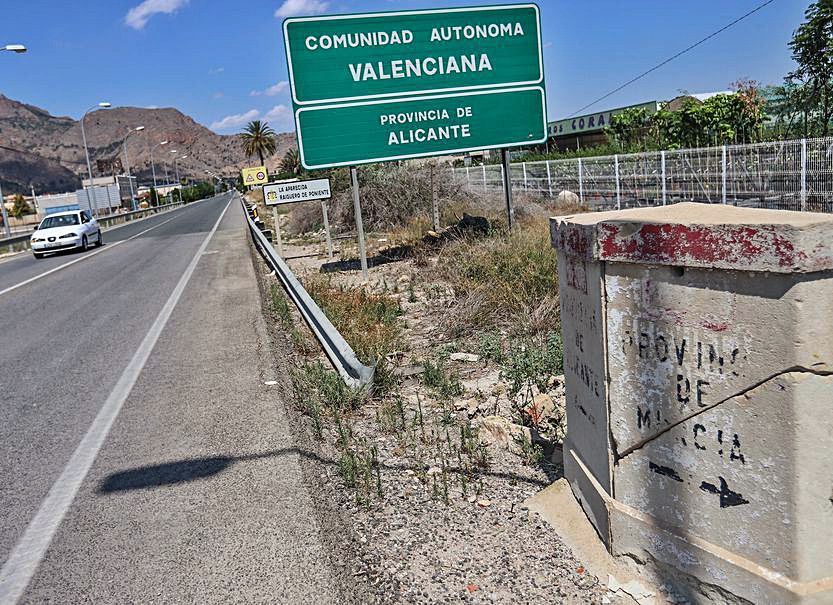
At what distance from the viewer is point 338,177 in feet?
78.9

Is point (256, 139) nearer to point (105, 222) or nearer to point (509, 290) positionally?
point (105, 222)

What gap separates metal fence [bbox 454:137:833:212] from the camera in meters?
15.1

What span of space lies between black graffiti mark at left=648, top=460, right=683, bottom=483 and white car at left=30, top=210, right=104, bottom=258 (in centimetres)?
2481

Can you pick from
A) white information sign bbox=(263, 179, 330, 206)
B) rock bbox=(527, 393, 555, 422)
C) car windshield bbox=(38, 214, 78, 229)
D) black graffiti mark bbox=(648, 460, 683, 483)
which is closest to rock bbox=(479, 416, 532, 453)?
rock bbox=(527, 393, 555, 422)

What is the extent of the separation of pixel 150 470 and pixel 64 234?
22.2 metres

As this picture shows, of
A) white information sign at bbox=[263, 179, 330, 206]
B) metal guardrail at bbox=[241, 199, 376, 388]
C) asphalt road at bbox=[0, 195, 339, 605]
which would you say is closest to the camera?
asphalt road at bbox=[0, 195, 339, 605]

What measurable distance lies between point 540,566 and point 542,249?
259 inches

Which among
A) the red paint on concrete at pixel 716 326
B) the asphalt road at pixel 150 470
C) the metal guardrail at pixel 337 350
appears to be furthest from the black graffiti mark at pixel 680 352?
the metal guardrail at pixel 337 350

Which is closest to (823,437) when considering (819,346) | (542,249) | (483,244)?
(819,346)

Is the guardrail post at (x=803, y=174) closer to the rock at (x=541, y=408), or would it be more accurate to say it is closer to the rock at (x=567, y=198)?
the rock at (x=567, y=198)

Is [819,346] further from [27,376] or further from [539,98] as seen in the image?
[539,98]

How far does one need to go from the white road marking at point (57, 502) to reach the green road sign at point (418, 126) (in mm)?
6044

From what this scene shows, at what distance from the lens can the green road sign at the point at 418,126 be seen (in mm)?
12148

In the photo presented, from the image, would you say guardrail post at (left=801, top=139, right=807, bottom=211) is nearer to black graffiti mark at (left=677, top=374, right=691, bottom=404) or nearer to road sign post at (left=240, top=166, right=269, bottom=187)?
black graffiti mark at (left=677, top=374, right=691, bottom=404)
